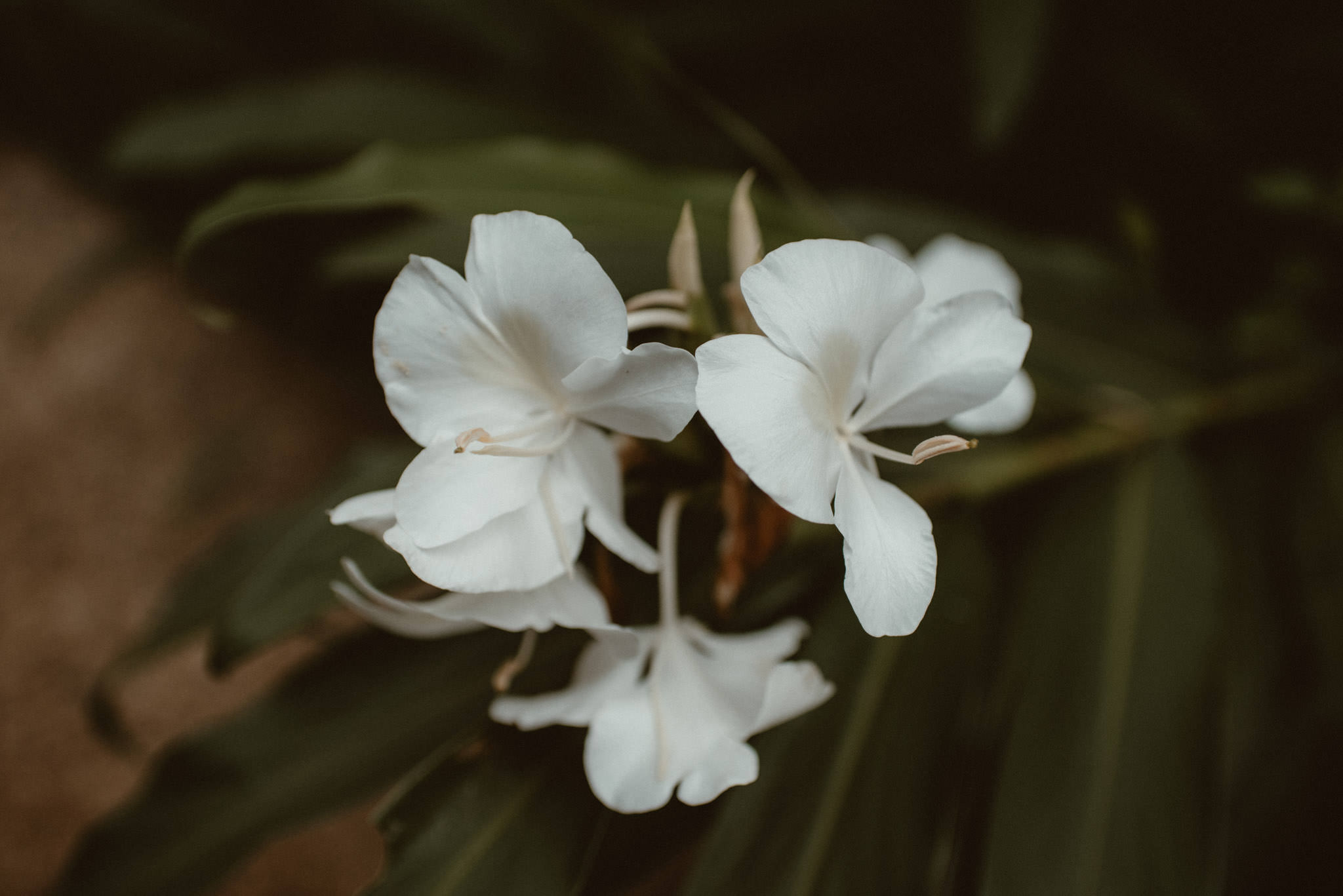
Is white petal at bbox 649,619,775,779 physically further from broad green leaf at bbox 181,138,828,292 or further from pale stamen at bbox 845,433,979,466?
broad green leaf at bbox 181,138,828,292

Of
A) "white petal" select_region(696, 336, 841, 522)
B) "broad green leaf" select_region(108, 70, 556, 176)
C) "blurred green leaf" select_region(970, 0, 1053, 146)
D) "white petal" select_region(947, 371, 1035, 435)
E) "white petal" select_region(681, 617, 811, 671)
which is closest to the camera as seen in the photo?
"white petal" select_region(696, 336, 841, 522)

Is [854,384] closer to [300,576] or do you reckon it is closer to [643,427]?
[643,427]

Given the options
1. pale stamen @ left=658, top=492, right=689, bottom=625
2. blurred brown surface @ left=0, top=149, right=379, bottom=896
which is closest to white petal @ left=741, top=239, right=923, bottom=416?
pale stamen @ left=658, top=492, right=689, bottom=625

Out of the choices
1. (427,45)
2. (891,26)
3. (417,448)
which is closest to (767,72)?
(891,26)

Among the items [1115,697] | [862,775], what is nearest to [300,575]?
[862,775]

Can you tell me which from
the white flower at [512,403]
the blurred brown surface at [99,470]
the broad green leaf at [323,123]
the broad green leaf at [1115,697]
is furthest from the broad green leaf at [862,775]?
the blurred brown surface at [99,470]

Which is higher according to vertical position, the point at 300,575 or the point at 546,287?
the point at 546,287
